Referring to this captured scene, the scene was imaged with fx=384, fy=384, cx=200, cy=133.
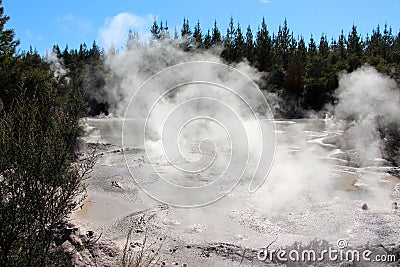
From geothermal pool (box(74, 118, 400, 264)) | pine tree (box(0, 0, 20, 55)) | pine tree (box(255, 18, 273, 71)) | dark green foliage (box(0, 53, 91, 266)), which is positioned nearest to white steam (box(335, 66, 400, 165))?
geothermal pool (box(74, 118, 400, 264))

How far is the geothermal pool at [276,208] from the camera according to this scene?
7.41m

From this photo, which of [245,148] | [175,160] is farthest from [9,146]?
[245,148]

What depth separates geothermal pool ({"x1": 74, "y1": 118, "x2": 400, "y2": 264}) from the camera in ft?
24.3

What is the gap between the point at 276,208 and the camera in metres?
8.71

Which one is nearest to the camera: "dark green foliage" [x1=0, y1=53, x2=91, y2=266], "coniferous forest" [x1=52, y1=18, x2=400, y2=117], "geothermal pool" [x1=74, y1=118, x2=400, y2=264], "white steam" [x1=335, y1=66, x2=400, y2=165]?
"dark green foliage" [x1=0, y1=53, x2=91, y2=266]

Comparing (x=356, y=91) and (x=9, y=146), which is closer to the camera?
(x=9, y=146)

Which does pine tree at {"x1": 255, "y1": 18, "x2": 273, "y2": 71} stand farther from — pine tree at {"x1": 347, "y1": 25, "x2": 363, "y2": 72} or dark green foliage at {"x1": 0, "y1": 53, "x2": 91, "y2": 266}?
dark green foliage at {"x1": 0, "y1": 53, "x2": 91, "y2": 266}

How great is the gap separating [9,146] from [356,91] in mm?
18314

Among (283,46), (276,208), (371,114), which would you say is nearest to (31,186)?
(276,208)

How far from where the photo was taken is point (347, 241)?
271 inches

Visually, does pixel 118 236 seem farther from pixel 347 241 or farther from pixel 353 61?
pixel 353 61

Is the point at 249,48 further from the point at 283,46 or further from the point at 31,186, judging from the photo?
the point at 31,186

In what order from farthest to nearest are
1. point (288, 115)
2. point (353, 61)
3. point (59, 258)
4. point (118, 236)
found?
point (353, 61), point (288, 115), point (118, 236), point (59, 258)


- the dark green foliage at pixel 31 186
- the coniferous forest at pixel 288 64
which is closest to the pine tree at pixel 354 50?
the coniferous forest at pixel 288 64
